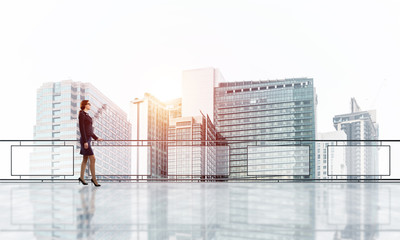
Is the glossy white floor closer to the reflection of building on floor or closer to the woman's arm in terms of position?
the reflection of building on floor

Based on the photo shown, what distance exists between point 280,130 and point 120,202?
169 m

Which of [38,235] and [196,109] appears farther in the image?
[196,109]

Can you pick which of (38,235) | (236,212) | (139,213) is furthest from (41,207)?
(236,212)

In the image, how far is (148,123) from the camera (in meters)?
170

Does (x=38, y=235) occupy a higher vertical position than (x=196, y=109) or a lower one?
lower

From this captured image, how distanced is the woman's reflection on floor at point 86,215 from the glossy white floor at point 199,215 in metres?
0.01

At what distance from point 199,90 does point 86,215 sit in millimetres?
176242

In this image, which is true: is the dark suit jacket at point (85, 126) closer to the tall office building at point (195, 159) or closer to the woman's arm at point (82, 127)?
the woman's arm at point (82, 127)

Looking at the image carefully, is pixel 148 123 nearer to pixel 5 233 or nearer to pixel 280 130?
pixel 280 130

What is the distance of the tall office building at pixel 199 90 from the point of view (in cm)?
17762

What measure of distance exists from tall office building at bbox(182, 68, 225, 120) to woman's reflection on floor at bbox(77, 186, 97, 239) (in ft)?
555

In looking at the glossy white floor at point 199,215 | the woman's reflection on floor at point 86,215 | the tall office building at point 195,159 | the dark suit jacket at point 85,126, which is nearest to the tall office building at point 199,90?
the tall office building at point 195,159

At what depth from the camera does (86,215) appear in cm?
559

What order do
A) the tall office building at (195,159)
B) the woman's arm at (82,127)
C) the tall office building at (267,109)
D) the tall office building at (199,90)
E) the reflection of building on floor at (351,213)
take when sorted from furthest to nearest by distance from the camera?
the tall office building at (199,90), the tall office building at (267,109), the tall office building at (195,159), the woman's arm at (82,127), the reflection of building on floor at (351,213)
